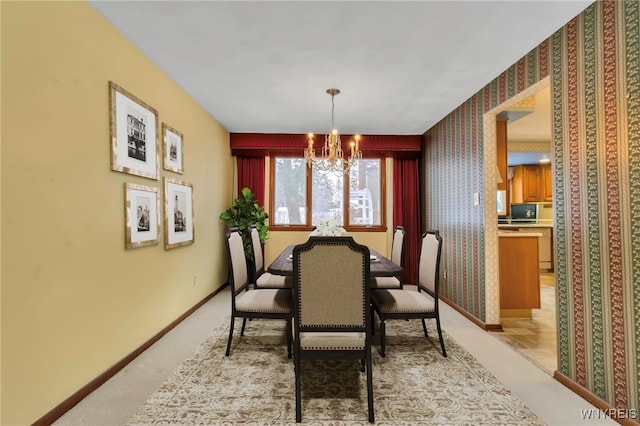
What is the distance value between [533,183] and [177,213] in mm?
7683

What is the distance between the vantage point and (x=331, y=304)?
1833 millimetres

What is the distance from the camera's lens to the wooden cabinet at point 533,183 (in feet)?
24.0

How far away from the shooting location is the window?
562cm

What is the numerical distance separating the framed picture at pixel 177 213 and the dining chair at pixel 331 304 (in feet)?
6.01

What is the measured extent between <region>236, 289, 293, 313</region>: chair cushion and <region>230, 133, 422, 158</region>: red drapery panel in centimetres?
297

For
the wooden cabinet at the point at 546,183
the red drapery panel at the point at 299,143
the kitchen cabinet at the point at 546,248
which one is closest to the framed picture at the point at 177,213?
the red drapery panel at the point at 299,143

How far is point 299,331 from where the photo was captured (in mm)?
1840

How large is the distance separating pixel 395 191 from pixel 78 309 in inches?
183

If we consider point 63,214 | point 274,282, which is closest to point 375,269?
point 274,282

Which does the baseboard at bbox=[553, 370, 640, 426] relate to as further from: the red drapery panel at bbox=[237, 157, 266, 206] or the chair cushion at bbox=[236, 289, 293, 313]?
the red drapery panel at bbox=[237, 157, 266, 206]

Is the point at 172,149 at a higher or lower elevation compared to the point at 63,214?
higher

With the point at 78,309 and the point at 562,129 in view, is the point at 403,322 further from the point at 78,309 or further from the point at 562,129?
the point at 78,309

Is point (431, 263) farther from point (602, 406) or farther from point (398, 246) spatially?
point (602, 406)

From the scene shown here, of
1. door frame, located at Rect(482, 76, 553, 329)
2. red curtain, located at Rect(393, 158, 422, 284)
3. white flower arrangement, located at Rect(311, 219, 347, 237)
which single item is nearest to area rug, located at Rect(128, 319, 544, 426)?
door frame, located at Rect(482, 76, 553, 329)
